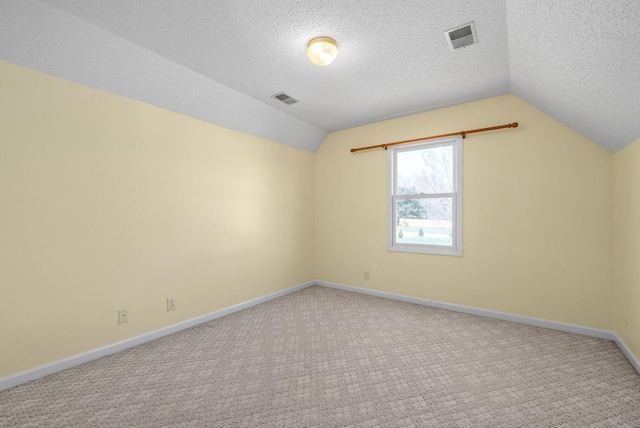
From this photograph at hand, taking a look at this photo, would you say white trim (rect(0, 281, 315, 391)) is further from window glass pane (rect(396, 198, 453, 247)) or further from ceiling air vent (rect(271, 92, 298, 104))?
ceiling air vent (rect(271, 92, 298, 104))

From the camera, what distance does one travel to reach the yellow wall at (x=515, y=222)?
8.98ft

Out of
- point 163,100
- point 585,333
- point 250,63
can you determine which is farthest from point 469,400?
point 163,100

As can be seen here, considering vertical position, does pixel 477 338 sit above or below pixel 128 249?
below

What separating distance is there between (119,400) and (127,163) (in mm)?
1902

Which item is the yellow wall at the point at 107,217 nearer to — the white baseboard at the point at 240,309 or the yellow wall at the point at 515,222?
the white baseboard at the point at 240,309

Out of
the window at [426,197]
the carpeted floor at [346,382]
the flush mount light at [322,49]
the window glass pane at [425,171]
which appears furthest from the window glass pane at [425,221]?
the flush mount light at [322,49]

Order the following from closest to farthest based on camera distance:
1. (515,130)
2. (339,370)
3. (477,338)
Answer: (339,370), (477,338), (515,130)

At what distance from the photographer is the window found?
3514mm

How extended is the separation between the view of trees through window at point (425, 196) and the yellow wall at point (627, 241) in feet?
4.82

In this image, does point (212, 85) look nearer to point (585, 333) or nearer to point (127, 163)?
point (127, 163)

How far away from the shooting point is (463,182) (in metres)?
3.43

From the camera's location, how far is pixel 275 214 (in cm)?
407

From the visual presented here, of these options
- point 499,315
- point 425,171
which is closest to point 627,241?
point 499,315

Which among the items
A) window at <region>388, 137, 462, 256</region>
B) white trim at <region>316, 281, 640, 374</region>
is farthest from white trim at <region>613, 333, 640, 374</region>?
window at <region>388, 137, 462, 256</region>
